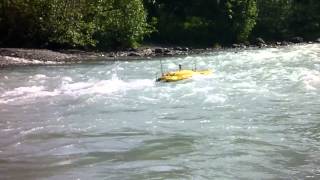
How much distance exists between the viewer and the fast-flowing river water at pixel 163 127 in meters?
11.3

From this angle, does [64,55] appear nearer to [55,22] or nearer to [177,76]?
[55,22]

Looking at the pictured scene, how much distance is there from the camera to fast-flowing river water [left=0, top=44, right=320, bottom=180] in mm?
11312

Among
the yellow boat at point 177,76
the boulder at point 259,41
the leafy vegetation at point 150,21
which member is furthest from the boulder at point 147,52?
the yellow boat at point 177,76

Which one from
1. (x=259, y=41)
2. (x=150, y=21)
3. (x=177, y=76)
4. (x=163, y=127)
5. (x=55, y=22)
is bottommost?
(x=163, y=127)

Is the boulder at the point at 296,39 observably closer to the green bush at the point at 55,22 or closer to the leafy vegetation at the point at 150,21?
the leafy vegetation at the point at 150,21

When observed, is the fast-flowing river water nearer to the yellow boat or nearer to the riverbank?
the yellow boat

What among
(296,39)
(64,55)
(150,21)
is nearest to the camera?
(64,55)

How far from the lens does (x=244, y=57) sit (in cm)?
3959

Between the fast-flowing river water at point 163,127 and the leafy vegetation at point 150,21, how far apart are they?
17.9 meters

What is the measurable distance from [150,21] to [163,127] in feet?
150

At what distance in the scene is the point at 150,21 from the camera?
60375 mm

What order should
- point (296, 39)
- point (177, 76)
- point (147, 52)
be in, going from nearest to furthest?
1. point (177, 76)
2. point (147, 52)
3. point (296, 39)

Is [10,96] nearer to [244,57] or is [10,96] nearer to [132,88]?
[132,88]

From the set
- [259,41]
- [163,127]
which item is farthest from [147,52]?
[163,127]
